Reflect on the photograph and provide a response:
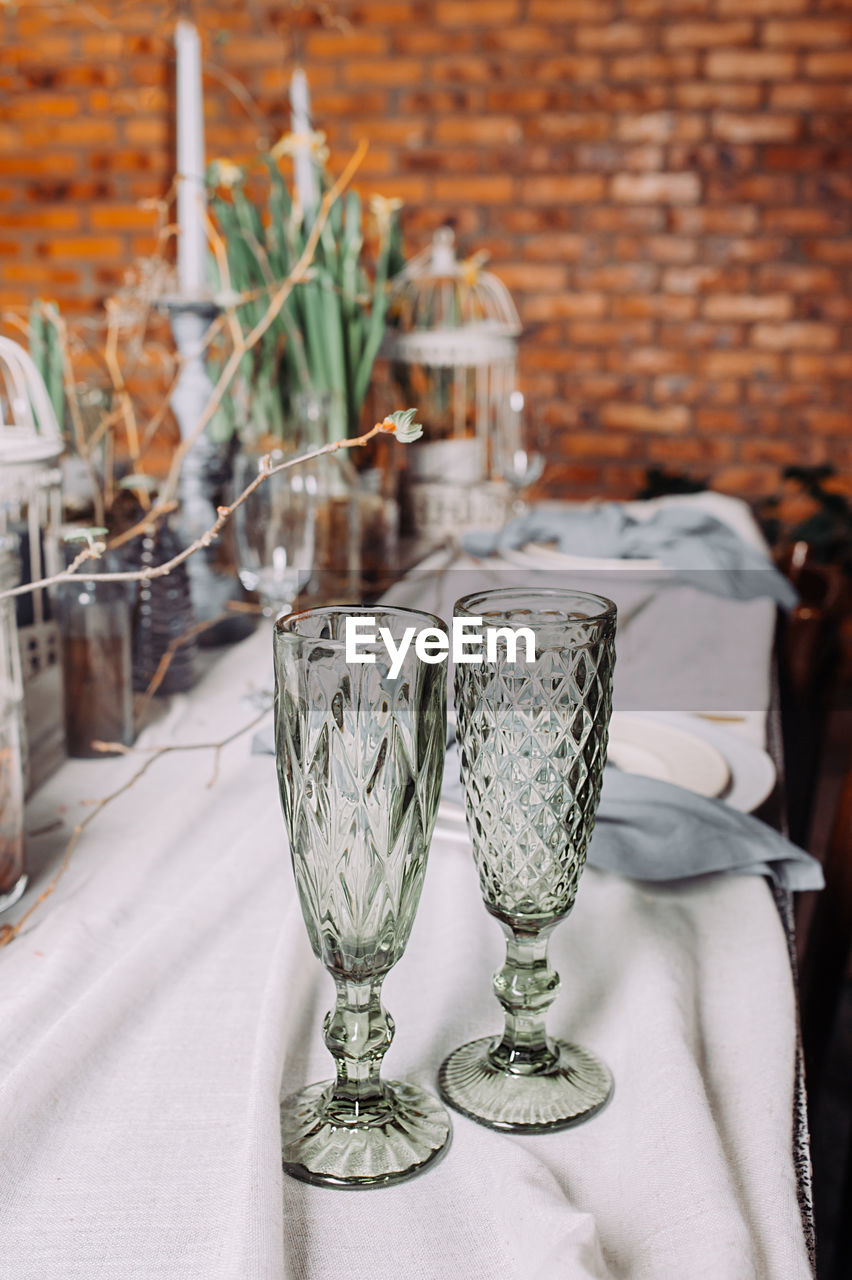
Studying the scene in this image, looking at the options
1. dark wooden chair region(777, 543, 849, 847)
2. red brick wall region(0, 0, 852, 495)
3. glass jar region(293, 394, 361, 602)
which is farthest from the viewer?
red brick wall region(0, 0, 852, 495)

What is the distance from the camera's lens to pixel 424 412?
1854mm

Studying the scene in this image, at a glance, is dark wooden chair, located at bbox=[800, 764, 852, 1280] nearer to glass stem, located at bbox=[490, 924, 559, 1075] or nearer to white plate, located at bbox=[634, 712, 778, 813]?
white plate, located at bbox=[634, 712, 778, 813]

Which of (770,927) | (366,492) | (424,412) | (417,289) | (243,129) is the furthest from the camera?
(243,129)

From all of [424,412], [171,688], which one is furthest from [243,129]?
[171,688]

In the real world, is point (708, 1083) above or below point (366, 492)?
below

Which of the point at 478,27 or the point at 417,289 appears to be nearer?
the point at 417,289

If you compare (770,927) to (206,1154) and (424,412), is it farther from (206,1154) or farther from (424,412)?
(424,412)

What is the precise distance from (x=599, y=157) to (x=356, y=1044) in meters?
2.84

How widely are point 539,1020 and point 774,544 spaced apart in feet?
8.24

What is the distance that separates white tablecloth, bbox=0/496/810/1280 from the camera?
411 mm

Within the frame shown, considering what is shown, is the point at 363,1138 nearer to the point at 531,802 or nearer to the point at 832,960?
the point at 531,802

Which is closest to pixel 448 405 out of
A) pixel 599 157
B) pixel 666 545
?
pixel 666 545

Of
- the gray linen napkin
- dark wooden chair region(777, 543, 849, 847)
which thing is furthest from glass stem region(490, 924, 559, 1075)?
dark wooden chair region(777, 543, 849, 847)

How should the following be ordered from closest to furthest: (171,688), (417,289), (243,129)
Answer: (171,688) < (417,289) < (243,129)
